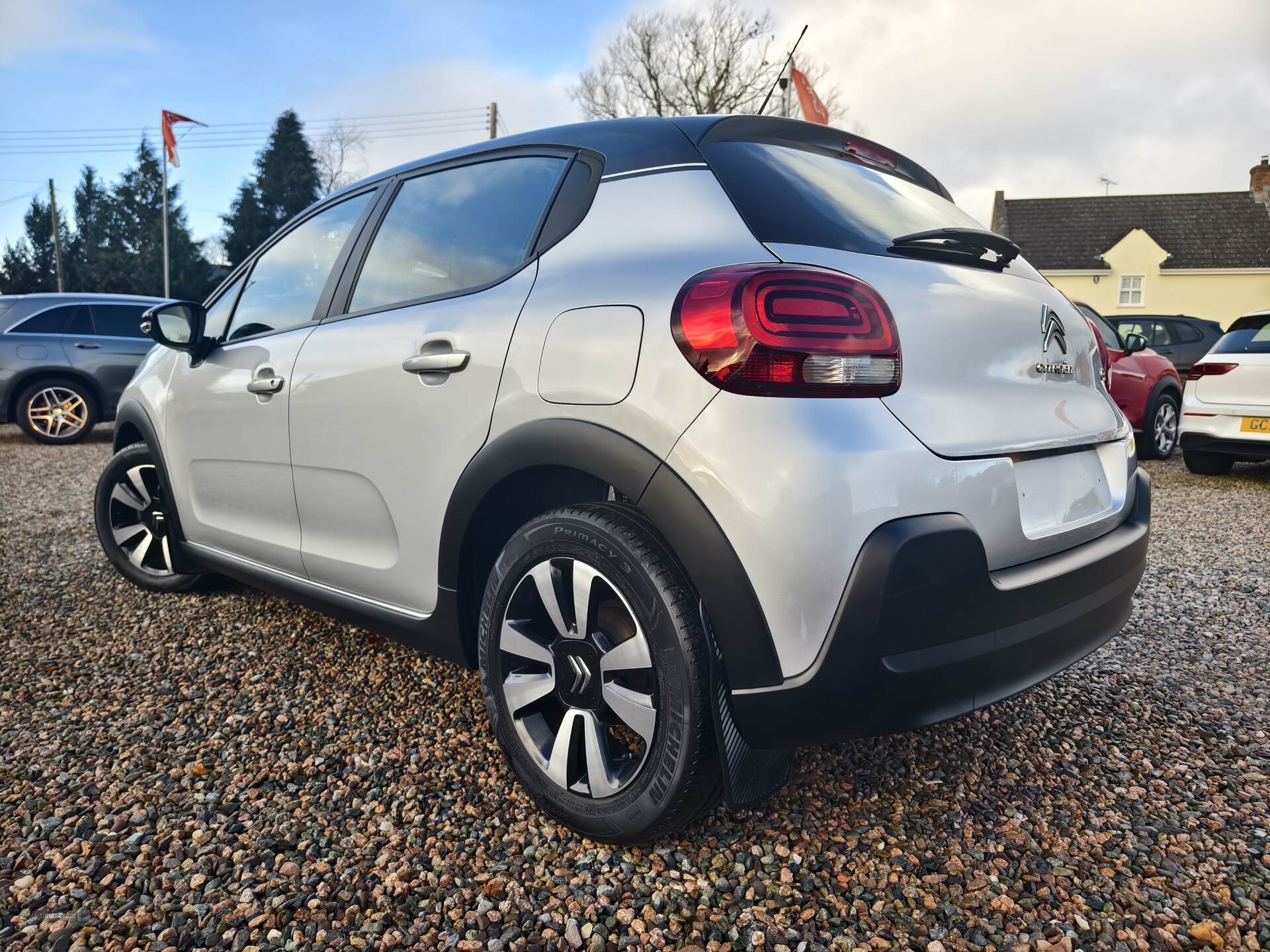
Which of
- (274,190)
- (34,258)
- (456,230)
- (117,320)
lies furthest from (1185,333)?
(34,258)

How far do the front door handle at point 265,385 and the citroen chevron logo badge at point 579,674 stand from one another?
1487mm

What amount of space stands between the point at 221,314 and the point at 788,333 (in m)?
2.70

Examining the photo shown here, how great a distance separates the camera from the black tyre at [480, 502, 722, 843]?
1698 mm

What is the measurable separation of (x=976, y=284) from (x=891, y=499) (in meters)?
0.65

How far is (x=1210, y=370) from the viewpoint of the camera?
704 centimetres

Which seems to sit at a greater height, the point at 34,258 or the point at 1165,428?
the point at 34,258

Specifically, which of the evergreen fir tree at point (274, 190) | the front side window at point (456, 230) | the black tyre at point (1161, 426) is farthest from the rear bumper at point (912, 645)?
the evergreen fir tree at point (274, 190)

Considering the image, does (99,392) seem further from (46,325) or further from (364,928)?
(364,928)

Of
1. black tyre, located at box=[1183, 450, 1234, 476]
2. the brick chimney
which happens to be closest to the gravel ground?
black tyre, located at box=[1183, 450, 1234, 476]

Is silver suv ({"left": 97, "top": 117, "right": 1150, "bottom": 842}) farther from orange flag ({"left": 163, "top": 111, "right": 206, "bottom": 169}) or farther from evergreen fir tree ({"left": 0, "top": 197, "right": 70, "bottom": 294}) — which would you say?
evergreen fir tree ({"left": 0, "top": 197, "right": 70, "bottom": 294})

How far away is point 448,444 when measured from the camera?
84.0 inches

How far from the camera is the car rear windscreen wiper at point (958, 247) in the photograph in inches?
74.5

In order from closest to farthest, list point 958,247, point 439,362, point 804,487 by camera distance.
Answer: point 804,487, point 958,247, point 439,362

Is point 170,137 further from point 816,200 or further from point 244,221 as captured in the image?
point 816,200
